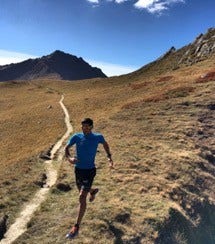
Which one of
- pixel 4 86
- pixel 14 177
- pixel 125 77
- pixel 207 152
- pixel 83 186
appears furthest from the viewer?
pixel 4 86

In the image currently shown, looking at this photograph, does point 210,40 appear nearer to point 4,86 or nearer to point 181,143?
point 4,86

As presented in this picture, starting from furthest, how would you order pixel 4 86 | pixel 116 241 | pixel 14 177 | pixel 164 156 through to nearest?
pixel 4 86 < pixel 164 156 < pixel 14 177 < pixel 116 241

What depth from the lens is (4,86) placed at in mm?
136500

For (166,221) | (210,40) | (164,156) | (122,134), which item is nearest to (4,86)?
(210,40)

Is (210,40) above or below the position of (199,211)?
above

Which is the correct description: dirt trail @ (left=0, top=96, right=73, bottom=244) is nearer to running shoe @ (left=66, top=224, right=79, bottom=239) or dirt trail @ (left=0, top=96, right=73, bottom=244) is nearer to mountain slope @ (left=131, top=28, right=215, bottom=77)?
running shoe @ (left=66, top=224, right=79, bottom=239)

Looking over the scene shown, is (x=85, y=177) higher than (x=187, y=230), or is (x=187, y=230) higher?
(x=85, y=177)

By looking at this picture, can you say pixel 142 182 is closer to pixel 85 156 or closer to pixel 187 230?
pixel 187 230

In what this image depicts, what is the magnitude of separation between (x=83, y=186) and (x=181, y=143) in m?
18.6

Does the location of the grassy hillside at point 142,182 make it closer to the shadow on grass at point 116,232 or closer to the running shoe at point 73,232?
the shadow on grass at point 116,232

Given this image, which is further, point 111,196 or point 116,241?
point 111,196

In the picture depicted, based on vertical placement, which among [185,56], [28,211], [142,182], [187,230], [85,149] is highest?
[85,149]

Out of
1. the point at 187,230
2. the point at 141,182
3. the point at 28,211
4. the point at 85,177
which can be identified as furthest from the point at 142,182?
the point at 85,177

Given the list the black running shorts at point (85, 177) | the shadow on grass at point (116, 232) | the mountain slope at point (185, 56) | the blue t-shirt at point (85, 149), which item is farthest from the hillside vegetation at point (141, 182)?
the mountain slope at point (185, 56)
